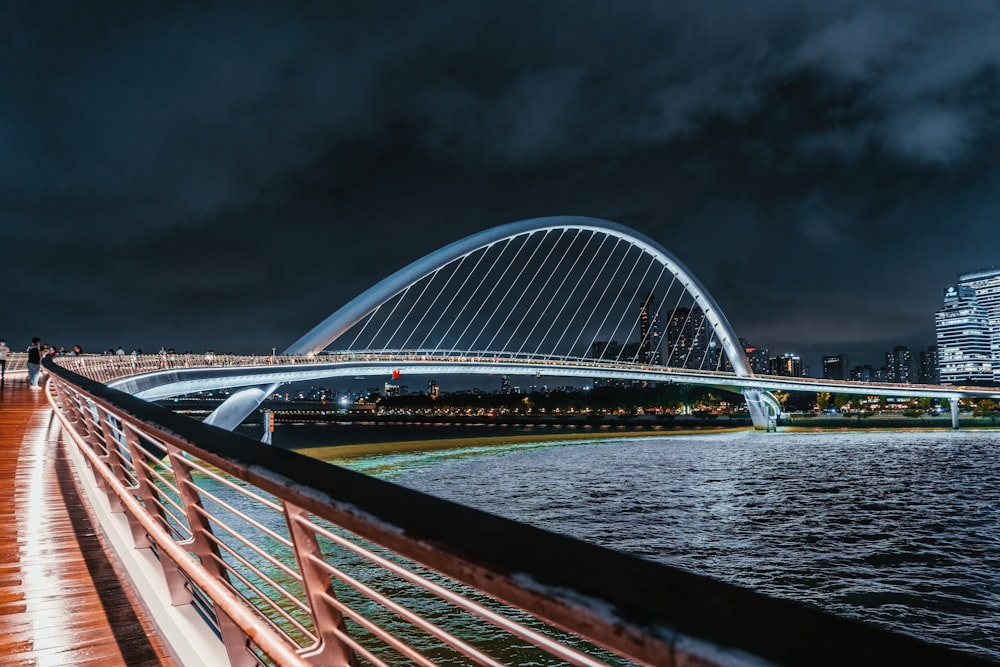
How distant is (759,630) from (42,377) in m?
28.4

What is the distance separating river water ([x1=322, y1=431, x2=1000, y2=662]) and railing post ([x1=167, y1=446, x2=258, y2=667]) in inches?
211

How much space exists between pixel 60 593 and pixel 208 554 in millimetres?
1516

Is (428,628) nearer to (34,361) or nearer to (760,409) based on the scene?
(34,361)

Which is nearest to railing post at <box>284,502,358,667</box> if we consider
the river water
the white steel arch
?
the river water

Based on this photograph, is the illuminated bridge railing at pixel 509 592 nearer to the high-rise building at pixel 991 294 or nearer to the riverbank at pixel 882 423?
the riverbank at pixel 882 423

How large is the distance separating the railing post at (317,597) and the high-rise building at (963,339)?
168091mm

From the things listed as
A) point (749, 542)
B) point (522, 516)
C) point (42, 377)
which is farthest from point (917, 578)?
point (42, 377)

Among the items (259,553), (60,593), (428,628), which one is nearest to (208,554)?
(259,553)

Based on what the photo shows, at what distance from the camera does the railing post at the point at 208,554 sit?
210 cm

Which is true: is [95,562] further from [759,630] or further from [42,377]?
[42,377]

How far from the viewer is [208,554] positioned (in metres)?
2.29

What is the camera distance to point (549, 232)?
53.6 m

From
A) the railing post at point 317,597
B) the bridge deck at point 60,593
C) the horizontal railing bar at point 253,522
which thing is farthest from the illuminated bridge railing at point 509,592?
the bridge deck at point 60,593

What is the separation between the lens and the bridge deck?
254 centimetres
